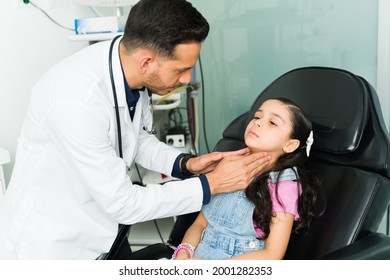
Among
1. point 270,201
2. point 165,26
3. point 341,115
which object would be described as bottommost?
point 270,201

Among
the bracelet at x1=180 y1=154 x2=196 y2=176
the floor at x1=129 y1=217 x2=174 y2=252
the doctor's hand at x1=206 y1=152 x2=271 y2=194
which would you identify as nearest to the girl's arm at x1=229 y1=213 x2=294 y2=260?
the doctor's hand at x1=206 y1=152 x2=271 y2=194

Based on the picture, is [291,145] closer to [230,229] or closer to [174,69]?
[230,229]

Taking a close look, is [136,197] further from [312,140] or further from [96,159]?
[312,140]

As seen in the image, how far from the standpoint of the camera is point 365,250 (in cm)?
110

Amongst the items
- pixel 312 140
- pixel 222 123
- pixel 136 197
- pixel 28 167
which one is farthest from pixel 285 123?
pixel 222 123

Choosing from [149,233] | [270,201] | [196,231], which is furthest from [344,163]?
[149,233]

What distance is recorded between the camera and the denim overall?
132cm

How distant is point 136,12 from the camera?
120 centimetres

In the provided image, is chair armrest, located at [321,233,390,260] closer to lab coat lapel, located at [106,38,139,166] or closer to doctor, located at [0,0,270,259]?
doctor, located at [0,0,270,259]

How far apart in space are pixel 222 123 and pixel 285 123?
3.03ft

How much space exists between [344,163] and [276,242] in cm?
31

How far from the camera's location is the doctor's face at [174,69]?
3.94 feet

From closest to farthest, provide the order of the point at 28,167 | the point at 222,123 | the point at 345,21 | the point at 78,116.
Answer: the point at 78,116, the point at 28,167, the point at 345,21, the point at 222,123

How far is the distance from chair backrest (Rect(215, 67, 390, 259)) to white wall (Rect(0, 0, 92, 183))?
1.29 m
